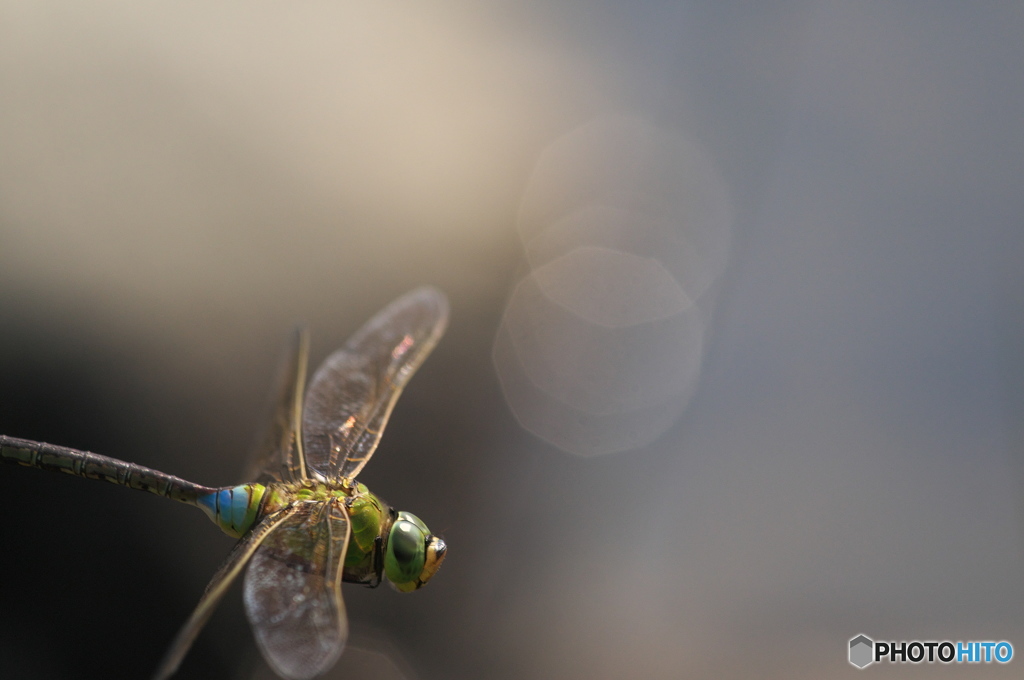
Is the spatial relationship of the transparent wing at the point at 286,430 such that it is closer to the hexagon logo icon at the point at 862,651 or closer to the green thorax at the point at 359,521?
the green thorax at the point at 359,521

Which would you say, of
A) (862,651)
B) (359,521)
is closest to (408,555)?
(359,521)

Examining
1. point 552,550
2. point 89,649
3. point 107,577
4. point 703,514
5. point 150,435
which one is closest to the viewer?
point 89,649

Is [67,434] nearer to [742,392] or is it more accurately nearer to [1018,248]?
[742,392]

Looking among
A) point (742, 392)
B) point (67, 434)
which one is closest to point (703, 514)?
point (742, 392)

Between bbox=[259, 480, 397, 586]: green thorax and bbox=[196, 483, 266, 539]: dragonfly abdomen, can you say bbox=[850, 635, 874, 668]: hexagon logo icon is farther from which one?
bbox=[196, 483, 266, 539]: dragonfly abdomen

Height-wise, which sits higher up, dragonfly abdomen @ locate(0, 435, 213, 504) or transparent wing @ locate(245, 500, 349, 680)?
dragonfly abdomen @ locate(0, 435, 213, 504)

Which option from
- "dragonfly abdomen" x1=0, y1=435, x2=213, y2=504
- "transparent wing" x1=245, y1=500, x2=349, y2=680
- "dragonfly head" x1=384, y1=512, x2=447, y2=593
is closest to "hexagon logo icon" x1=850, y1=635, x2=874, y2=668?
"dragonfly head" x1=384, y1=512, x2=447, y2=593

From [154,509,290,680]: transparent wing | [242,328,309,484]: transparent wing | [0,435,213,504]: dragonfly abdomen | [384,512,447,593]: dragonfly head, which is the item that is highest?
[242,328,309,484]: transparent wing
